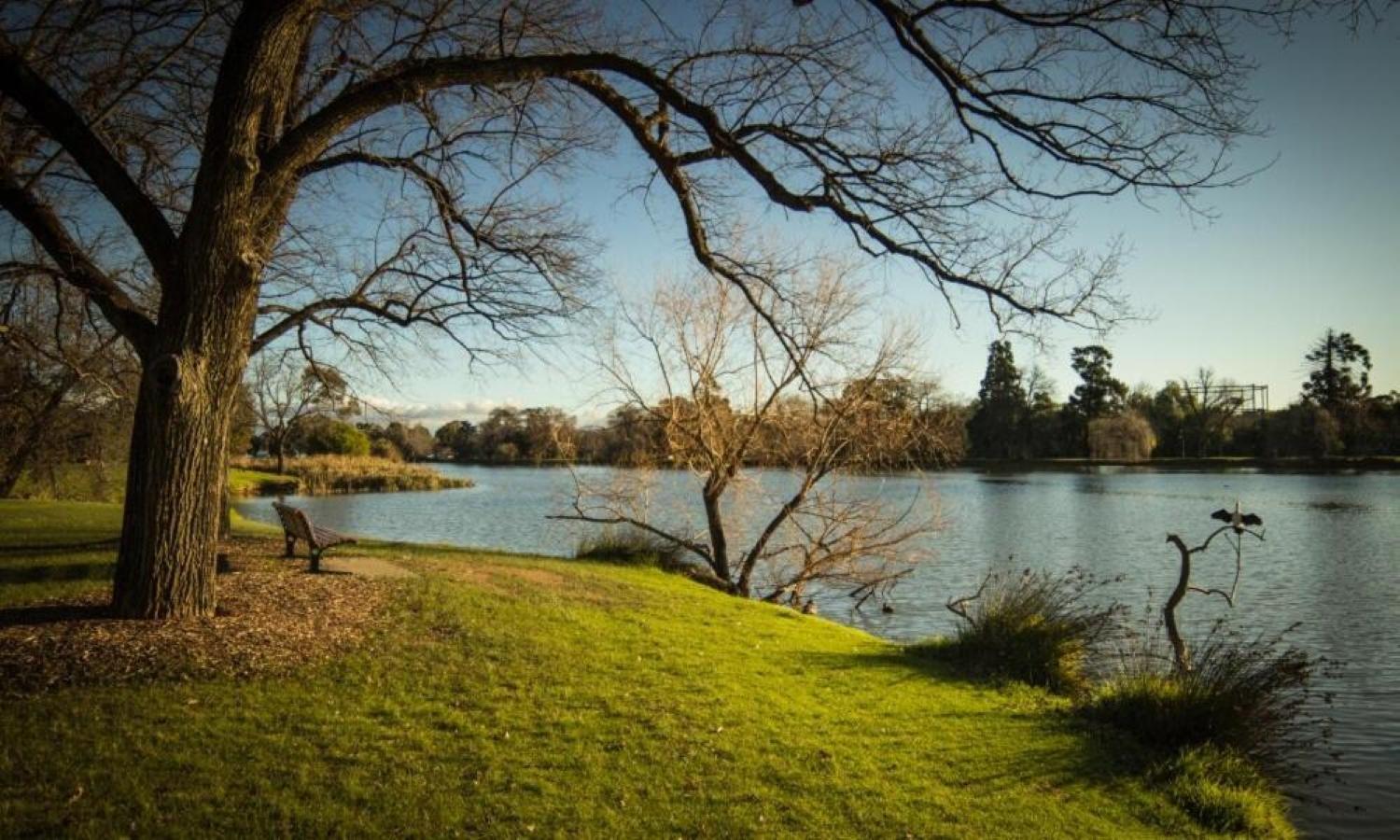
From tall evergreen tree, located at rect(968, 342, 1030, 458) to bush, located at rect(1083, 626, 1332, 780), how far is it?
7377cm

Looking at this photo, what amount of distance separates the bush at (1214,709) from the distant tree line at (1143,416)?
6710 centimetres

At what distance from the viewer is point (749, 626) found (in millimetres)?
10375

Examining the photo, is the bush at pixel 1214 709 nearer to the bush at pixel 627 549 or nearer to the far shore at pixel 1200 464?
the bush at pixel 627 549

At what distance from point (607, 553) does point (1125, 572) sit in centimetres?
1268

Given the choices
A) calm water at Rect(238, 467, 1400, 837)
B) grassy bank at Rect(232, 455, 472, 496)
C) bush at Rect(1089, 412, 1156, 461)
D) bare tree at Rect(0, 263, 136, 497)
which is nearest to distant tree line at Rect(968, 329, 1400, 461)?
bush at Rect(1089, 412, 1156, 461)

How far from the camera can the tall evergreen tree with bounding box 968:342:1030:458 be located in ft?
259

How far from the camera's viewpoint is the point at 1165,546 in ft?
79.7

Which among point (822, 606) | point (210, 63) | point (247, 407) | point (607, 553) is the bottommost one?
point (822, 606)

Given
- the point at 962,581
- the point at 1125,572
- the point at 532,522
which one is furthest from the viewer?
the point at 532,522

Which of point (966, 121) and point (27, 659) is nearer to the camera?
point (27, 659)

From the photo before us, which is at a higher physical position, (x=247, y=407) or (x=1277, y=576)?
(x=247, y=407)

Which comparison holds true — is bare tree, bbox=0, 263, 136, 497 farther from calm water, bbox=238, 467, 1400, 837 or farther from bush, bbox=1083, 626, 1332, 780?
bush, bbox=1083, 626, 1332, 780

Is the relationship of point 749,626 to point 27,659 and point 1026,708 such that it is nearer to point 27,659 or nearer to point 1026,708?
point 1026,708

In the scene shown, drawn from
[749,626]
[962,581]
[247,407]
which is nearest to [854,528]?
[962,581]
